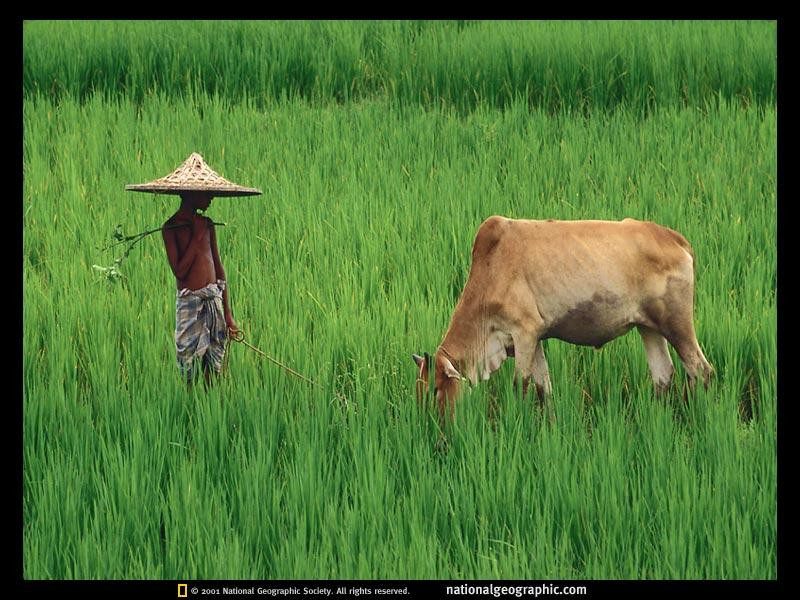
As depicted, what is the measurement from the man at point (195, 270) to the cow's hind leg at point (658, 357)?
5.84ft

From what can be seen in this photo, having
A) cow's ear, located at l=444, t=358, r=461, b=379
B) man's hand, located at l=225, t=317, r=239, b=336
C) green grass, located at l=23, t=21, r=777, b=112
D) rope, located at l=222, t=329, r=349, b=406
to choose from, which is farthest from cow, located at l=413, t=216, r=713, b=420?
green grass, located at l=23, t=21, r=777, b=112

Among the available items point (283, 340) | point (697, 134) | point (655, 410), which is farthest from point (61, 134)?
point (655, 410)

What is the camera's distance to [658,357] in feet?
13.8

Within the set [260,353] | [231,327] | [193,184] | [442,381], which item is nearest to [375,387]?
[442,381]

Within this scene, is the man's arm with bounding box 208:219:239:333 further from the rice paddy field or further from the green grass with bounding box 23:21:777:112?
the green grass with bounding box 23:21:777:112

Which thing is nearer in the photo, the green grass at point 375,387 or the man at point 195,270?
the green grass at point 375,387

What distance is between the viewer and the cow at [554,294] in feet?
12.8

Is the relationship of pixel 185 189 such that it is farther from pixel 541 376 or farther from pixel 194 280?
pixel 541 376

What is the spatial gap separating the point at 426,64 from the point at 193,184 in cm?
552

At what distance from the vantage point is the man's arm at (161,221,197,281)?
398 cm

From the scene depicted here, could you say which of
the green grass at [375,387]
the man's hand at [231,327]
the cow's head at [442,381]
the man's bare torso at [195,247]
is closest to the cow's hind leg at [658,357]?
the green grass at [375,387]

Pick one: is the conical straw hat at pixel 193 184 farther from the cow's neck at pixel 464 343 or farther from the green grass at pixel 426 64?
the green grass at pixel 426 64

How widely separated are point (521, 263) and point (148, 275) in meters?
2.32

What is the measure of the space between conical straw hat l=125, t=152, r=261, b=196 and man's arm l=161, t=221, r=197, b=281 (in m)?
0.19
